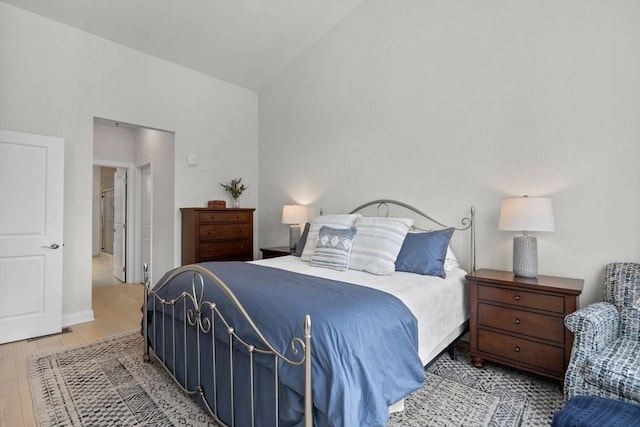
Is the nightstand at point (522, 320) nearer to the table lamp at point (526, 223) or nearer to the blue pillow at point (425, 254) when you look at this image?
the table lamp at point (526, 223)

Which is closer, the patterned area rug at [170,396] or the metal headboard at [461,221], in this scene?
the patterned area rug at [170,396]

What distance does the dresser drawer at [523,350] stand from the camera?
222 cm

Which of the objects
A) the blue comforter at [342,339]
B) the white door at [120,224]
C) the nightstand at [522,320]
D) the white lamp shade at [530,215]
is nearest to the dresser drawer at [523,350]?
the nightstand at [522,320]

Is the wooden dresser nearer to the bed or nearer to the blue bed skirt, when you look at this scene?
the bed

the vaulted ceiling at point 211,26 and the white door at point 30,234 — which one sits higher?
the vaulted ceiling at point 211,26

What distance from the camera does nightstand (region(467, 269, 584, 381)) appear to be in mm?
2203

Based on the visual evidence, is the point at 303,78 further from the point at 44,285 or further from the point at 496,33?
the point at 44,285

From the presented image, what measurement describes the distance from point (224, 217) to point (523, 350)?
136 inches

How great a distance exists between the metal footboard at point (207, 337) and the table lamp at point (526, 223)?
1.90 meters

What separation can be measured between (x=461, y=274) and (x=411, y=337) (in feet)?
4.00

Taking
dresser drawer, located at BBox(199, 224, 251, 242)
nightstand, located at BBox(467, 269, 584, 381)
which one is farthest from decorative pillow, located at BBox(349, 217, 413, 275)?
dresser drawer, located at BBox(199, 224, 251, 242)

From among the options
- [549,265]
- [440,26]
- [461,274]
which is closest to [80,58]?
[440,26]

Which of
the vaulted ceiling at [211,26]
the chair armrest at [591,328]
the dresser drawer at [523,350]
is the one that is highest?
the vaulted ceiling at [211,26]

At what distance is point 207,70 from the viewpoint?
14.9 ft
